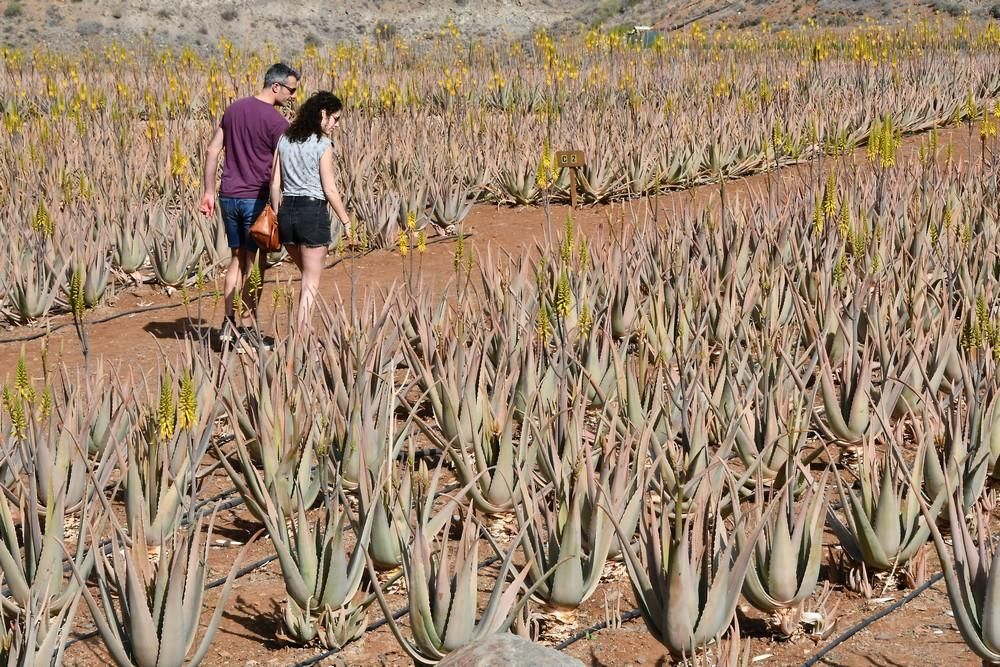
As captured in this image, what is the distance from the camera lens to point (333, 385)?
3875 mm

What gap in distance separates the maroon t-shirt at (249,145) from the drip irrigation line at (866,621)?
11.7 ft

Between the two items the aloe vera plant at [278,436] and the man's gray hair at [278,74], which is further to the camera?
the man's gray hair at [278,74]

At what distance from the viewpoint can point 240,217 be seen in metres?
5.48

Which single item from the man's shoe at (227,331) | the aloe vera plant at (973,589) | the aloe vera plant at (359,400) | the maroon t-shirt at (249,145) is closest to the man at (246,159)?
the maroon t-shirt at (249,145)

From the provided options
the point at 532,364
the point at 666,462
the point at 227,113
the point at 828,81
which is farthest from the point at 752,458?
the point at 828,81

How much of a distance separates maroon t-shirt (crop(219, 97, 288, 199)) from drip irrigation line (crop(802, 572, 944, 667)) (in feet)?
11.7

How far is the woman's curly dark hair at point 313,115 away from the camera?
16.5 feet

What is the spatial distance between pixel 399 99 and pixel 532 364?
8.03 metres

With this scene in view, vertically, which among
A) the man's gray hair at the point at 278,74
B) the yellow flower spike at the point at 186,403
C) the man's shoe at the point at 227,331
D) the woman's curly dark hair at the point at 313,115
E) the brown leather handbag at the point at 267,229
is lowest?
the man's shoe at the point at 227,331

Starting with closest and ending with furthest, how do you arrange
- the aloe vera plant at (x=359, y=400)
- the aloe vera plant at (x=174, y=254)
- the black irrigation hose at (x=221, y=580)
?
the black irrigation hose at (x=221, y=580) < the aloe vera plant at (x=359, y=400) < the aloe vera plant at (x=174, y=254)

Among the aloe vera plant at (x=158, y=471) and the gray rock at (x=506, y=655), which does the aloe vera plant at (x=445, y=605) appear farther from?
the aloe vera plant at (x=158, y=471)

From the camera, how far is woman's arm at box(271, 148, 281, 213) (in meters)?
5.21

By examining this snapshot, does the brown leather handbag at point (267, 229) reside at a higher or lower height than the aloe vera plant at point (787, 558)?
higher

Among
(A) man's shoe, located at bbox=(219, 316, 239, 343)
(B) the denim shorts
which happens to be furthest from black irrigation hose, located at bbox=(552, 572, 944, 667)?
(B) the denim shorts
